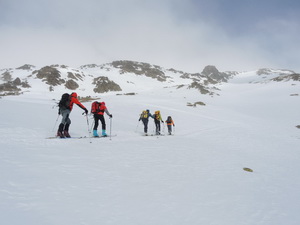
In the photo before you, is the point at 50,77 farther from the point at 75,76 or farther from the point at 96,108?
the point at 96,108

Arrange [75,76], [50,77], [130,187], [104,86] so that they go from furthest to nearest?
[75,76] → [104,86] → [50,77] → [130,187]

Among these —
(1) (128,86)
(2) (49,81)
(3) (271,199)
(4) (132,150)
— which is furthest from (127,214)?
(1) (128,86)

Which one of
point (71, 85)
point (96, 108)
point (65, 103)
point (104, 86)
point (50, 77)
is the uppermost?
point (50, 77)

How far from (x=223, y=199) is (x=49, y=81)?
273 feet

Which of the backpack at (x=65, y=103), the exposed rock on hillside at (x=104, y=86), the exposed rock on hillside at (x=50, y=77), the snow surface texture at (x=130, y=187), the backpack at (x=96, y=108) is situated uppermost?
the exposed rock on hillside at (x=50, y=77)

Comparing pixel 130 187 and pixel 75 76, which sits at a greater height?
pixel 75 76

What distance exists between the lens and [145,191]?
4605mm

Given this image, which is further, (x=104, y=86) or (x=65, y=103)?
(x=104, y=86)

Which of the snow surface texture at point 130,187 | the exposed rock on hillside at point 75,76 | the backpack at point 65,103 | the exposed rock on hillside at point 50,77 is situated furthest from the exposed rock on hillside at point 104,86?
the snow surface texture at point 130,187

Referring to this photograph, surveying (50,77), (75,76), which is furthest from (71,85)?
(75,76)

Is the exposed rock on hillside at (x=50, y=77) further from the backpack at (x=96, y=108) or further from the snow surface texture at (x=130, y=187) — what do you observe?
the snow surface texture at (x=130, y=187)

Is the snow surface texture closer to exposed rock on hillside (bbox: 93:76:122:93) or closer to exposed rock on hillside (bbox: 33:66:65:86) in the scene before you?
exposed rock on hillside (bbox: 93:76:122:93)

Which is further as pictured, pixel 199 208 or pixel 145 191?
pixel 145 191

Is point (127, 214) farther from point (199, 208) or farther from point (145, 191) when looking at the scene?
point (199, 208)
